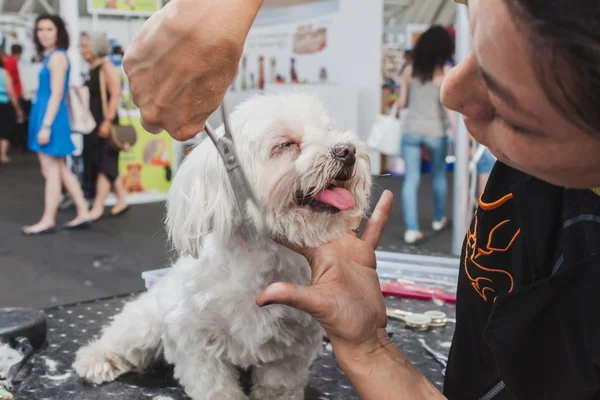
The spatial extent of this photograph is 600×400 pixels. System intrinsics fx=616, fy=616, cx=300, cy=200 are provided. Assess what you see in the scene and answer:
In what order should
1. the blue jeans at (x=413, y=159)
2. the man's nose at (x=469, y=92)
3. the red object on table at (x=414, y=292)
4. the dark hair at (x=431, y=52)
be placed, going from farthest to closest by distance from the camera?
the blue jeans at (x=413, y=159), the dark hair at (x=431, y=52), the red object on table at (x=414, y=292), the man's nose at (x=469, y=92)

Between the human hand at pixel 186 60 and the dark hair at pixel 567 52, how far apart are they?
1.11 feet

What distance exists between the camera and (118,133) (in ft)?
17.7

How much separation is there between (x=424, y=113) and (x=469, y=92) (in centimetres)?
454

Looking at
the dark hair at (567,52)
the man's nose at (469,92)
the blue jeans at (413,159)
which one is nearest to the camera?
the dark hair at (567,52)

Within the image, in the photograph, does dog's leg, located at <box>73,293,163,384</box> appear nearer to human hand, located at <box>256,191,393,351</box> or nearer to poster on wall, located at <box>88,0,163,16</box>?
human hand, located at <box>256,191,393,351</box>

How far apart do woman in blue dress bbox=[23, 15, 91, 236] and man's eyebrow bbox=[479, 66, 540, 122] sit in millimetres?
4908

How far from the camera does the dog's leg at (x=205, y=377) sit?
48.4 inches

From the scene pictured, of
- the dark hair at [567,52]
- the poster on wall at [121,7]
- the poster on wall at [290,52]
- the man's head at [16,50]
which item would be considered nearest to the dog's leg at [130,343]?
the dark hair at [567,52]

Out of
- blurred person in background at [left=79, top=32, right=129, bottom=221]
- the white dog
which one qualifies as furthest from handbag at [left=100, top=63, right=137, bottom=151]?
the white dog

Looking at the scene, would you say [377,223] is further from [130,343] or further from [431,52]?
[431,52]

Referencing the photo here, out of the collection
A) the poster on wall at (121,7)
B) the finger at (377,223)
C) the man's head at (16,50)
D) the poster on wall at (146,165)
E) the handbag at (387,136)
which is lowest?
the poster on wall at (146,165)

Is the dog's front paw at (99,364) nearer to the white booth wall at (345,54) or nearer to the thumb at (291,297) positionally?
the thumb at (291,297)

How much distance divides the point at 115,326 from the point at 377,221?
0.74m

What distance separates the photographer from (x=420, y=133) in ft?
17.0
